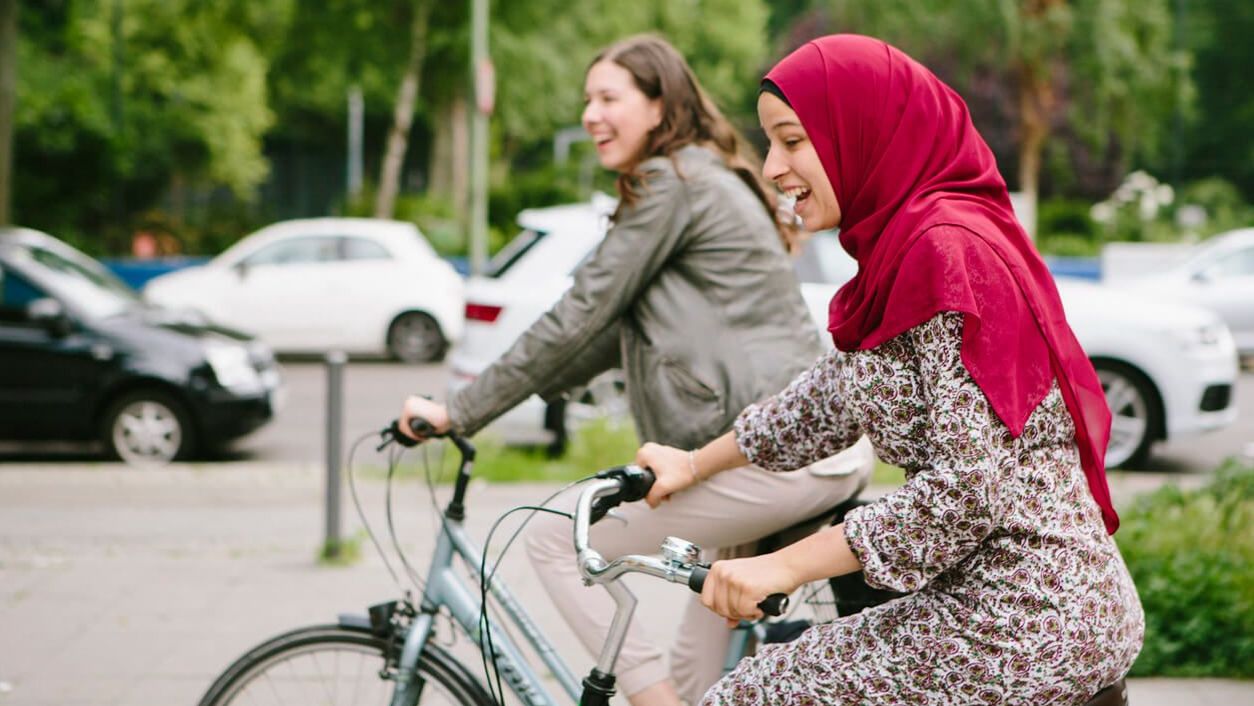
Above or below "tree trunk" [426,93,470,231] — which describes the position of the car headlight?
below

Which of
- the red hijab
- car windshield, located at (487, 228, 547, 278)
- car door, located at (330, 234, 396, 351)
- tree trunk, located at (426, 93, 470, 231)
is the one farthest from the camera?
tree trunk, located at (426, 93, 470, 231)

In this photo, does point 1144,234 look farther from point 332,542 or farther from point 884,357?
point 884,357

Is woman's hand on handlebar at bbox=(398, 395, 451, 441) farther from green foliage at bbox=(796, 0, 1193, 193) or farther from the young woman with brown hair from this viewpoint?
green foliage at bbox=(796, 0, 1193, 193)

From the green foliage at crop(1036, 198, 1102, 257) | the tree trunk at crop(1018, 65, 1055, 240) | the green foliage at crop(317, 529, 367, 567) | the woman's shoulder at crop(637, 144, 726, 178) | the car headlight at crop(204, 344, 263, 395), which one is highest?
the tree trunk at crop(1018, 65, 1055, 240)

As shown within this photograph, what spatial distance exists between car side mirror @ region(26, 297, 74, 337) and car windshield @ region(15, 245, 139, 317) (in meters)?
0.18

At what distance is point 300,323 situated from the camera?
16.5 m

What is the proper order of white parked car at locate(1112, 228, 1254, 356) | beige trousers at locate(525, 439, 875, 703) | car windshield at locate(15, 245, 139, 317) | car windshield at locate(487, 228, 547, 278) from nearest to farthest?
beige trousers at locate(525, 439, 875, 703), car windshield at locate(487, 228, 547, 278), car windshield at locate(15, 245, 139, 317), white parked car at locate(1112, 228, 1254, 356)

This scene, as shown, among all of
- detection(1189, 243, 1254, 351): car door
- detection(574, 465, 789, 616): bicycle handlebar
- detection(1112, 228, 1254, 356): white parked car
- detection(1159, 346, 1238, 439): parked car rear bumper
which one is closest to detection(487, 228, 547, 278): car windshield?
detection(1159, 346, 1238, 439): parked car rear bumper

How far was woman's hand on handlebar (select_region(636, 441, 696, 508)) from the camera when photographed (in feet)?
9.11

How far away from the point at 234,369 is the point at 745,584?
8.39m

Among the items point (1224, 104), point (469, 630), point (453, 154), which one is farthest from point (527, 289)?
point (1224, 104)

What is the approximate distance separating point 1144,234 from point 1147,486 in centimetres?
2022

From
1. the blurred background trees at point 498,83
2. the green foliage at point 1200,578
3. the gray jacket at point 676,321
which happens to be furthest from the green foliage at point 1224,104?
the gray jacket at point 676,321

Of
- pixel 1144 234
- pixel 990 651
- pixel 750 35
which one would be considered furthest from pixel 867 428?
pixel 750 35
